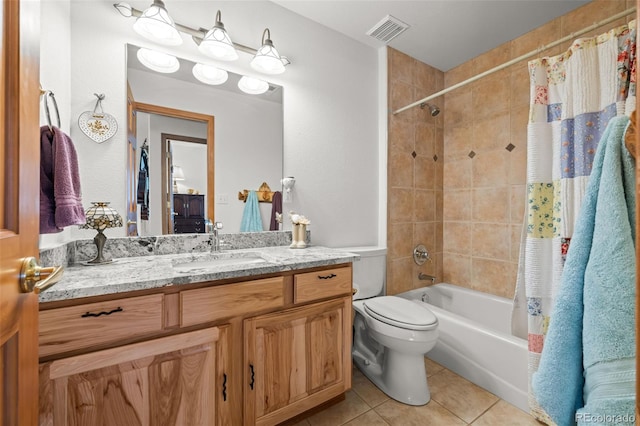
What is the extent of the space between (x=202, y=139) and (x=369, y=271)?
145cm

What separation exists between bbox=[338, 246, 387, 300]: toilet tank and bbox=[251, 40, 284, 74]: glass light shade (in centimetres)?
134

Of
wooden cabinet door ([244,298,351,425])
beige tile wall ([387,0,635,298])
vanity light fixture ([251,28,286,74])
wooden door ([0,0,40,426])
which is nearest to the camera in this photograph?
wooden door ([0,0,40,426])

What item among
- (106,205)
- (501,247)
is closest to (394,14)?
→ (501,247)

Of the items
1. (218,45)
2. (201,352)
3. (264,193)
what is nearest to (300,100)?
(218,45)

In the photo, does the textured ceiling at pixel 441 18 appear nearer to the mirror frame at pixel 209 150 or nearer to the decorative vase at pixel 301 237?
the mirror frame at pixel 209 150

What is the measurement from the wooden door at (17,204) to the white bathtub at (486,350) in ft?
6.39

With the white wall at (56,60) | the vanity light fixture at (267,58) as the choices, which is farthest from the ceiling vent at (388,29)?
the white wall at (56,60)

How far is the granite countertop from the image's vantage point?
85cm

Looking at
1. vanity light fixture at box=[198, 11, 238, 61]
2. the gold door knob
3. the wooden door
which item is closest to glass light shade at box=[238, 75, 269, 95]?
vanity light fixture at box=[198, 11, 238, 61]

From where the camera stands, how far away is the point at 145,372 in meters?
0.94

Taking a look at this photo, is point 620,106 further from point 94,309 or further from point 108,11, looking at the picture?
point 108,11

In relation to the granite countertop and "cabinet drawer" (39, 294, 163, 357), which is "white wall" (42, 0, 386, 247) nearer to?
the granite countertop

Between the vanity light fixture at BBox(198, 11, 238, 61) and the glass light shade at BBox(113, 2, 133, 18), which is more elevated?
the glass light shade at BBox(113, 2, 133, 18)

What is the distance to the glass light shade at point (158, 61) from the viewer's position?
4.62ft
